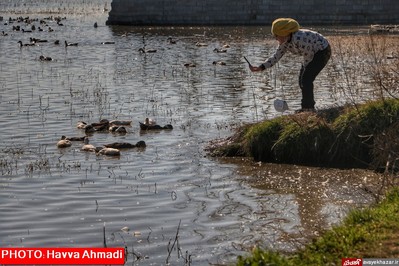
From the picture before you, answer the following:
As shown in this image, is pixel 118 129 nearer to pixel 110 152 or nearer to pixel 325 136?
pixel 110 152

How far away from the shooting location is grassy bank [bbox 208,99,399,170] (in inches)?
444

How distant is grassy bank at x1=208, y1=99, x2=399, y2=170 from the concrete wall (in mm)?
27482

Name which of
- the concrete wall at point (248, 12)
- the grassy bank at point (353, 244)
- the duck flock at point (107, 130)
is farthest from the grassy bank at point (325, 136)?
the concrete wall at point (248, 12)

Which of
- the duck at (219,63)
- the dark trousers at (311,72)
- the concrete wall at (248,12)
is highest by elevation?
the dark trousers at (311,72)

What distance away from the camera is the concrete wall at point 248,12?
40.6 meters

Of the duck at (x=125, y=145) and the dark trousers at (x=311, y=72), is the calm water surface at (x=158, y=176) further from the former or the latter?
the dark trousers at (x=311, y=72)

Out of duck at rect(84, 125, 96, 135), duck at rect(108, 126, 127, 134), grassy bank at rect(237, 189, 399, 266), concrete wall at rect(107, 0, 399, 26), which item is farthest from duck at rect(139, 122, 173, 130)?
concrete wall at rect(107, 0, 399, 26)

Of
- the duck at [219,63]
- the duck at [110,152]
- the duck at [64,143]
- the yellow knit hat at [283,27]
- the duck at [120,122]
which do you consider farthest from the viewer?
the duck at [219,63]

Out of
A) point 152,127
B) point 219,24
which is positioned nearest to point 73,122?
point 152,127

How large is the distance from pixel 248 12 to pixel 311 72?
29.5 m

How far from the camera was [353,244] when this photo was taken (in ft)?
22.6

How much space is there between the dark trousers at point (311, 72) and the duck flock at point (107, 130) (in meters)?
2.37

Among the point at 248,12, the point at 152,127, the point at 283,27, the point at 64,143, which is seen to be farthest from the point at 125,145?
the point at 248,12

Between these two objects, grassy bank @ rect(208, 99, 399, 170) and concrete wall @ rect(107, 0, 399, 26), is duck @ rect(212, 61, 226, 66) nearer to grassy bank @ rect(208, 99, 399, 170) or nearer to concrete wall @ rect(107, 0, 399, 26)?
→ grassy bank @ rect(208, 99, 399, 170)
